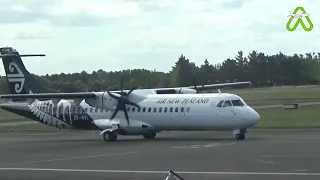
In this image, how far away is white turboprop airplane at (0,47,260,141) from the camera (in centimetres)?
2980

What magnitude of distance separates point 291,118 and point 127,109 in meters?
19.0

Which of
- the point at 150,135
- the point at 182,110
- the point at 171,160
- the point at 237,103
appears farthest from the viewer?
the point at 150,135

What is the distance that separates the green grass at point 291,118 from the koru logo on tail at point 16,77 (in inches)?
629

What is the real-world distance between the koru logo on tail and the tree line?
11.0 metres

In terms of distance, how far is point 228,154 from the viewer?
73.0 ft

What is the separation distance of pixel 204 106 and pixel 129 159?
30.7 ft

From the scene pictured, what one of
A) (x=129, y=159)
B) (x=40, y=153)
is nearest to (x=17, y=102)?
(x=40, y=153)

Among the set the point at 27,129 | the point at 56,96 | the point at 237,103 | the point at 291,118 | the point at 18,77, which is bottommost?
the point at 27,129

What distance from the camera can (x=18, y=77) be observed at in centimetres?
3741

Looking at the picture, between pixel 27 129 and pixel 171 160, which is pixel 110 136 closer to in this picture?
pixel 171 160

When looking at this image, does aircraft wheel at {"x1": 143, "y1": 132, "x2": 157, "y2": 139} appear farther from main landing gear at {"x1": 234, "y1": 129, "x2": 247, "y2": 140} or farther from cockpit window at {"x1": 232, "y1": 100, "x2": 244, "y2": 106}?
cockpit window at {"x1": 232, "y1": 100, "x2": 244, "y2": 106}

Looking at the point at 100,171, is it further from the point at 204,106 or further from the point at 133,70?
the point at 133,70

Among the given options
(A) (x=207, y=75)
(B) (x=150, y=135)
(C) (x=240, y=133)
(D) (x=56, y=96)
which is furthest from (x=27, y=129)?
(A) (x=207, y=75)

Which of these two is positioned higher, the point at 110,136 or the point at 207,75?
the point at 207,75
